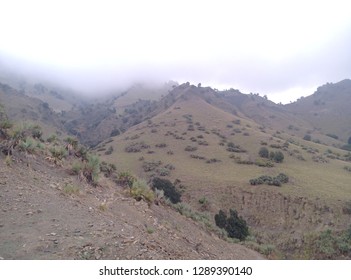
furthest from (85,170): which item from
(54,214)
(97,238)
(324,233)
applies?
(324,233)

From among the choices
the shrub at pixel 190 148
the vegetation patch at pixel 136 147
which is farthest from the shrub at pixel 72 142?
the vegetation patch at pixel 136 147

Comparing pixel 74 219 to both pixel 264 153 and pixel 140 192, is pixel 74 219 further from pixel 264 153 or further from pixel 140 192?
pixel 264 153

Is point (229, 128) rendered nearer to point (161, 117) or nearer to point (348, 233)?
point (161, 117)

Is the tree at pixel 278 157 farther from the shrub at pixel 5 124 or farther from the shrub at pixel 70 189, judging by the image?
the shrub at pixel 70 189

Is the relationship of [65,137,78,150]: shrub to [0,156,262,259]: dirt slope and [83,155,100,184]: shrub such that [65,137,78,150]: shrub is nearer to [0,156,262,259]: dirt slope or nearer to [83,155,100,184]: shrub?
[83,155,100,184]: shrub

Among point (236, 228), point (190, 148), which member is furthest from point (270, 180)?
point (190, 148)

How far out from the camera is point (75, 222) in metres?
8.78

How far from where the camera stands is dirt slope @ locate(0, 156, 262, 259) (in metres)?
7.24

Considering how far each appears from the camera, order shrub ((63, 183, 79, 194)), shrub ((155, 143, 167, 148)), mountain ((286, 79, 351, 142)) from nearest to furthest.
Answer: shrub ((63, 183, 79, 194)) < shrub ((155, 143, 167, 148)) < mountain ((286, 79, 351, 142))

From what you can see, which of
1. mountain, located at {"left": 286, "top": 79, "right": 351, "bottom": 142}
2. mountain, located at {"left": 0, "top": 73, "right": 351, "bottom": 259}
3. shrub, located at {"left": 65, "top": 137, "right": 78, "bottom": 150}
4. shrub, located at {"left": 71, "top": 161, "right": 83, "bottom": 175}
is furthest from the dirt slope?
mountain, located at {"left": 286, "top": 79, "right": 351, "bottom": 142}

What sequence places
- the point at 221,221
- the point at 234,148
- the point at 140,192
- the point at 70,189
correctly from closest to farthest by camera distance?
1. the point at 70,189
2. the point at 140,192
3. the point at 221,221
4. the point at 234,148

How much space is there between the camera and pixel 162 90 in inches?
6885

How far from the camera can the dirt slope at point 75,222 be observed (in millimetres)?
7238

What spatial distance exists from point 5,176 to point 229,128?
207ft
